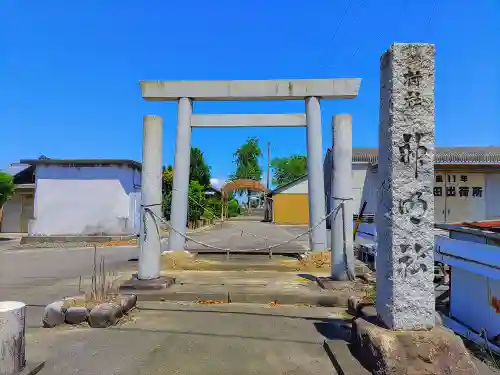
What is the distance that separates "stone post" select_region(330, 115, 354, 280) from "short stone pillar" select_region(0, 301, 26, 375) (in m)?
5.09

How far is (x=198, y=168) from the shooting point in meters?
33.7

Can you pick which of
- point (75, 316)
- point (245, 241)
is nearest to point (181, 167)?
point (75, 316)

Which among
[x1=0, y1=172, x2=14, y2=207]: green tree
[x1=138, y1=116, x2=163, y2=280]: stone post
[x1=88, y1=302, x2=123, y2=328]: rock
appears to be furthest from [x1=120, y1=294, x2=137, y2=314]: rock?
[x1=0, y1=172, x2=14, y2=207]: green tree

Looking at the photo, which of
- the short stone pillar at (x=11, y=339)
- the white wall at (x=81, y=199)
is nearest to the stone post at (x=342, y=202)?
the short stone pillar at (x=11, y=339)

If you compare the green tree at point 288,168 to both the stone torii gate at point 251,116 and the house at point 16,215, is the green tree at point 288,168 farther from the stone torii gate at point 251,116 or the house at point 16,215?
the stone torii gate at point 251,116

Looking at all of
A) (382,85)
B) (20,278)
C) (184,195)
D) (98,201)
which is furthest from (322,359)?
(98,201)

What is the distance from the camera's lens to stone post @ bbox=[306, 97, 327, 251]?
31.2 ft

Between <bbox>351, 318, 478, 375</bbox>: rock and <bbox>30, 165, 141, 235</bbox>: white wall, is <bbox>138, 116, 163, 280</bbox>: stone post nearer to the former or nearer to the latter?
<bbox>351, 318, 478, 375</bbox>: rock

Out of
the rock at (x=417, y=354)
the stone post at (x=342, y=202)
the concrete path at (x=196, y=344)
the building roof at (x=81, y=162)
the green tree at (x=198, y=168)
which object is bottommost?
the concrete path at (x=196, y=344)

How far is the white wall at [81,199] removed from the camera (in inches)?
748

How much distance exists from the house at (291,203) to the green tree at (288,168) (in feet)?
108

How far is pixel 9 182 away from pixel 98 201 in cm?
430

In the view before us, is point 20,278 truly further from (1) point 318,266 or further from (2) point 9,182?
(2) point 9,182

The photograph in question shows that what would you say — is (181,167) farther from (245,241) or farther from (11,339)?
(245,241)
